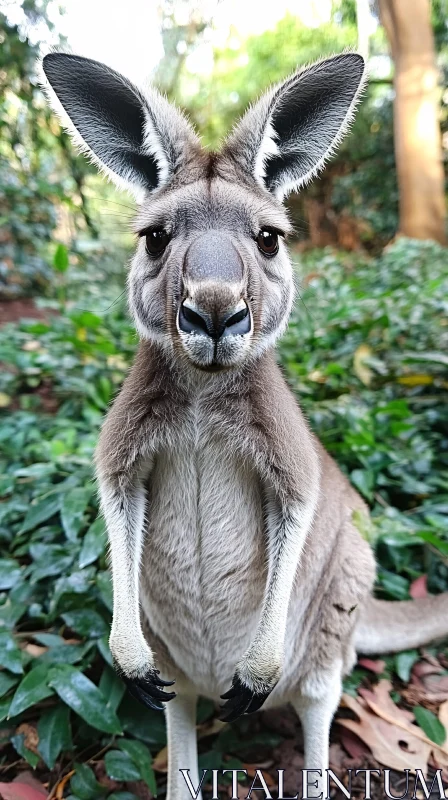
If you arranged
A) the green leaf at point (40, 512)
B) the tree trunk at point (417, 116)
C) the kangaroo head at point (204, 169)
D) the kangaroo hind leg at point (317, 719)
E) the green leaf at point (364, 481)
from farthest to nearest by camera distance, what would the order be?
the tree trunk at point (417, 116) < the green leaf at point (364, 481) < the green leaf at point (40, 512) < the kangaroo hind leg at point (317, 719) < the kangaroo head at point (204, 169)

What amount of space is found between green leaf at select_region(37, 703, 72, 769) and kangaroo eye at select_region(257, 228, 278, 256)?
4.58 ft

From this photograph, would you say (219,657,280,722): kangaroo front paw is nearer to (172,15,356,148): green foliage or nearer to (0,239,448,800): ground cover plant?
(0,239,448,800): ground cover plant

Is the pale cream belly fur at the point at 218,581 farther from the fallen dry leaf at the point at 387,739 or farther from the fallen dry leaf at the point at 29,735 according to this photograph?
the fallen dry leaf at the point at 29,735

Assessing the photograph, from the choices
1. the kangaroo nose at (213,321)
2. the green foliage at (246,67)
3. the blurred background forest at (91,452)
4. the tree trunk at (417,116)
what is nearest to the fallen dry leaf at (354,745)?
the blurred background forest at (91,452)

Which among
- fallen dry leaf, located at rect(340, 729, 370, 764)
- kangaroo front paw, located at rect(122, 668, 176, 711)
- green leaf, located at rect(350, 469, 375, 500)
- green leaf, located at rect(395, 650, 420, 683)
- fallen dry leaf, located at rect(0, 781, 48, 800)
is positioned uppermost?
green leaf, located at rect(350, 469, 375, 500)

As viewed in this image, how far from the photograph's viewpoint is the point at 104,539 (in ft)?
7.04

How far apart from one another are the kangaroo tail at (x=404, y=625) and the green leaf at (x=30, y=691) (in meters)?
1.05

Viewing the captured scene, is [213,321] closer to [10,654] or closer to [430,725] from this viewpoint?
[10,654]

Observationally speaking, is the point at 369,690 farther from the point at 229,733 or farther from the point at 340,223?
the point at 340,223

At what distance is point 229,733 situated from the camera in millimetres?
1993

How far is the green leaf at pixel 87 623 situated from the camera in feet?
6.41

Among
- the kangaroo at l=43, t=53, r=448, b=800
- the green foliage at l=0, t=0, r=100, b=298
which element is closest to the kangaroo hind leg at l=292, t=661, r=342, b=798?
the kangaroo at l=43, t=53, r=448, b=800

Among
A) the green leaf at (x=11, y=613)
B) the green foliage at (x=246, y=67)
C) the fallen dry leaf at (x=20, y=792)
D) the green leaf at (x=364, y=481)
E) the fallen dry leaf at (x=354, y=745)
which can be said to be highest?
the green foliage at (x=246, y=67)

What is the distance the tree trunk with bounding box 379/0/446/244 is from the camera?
820 centimetres
